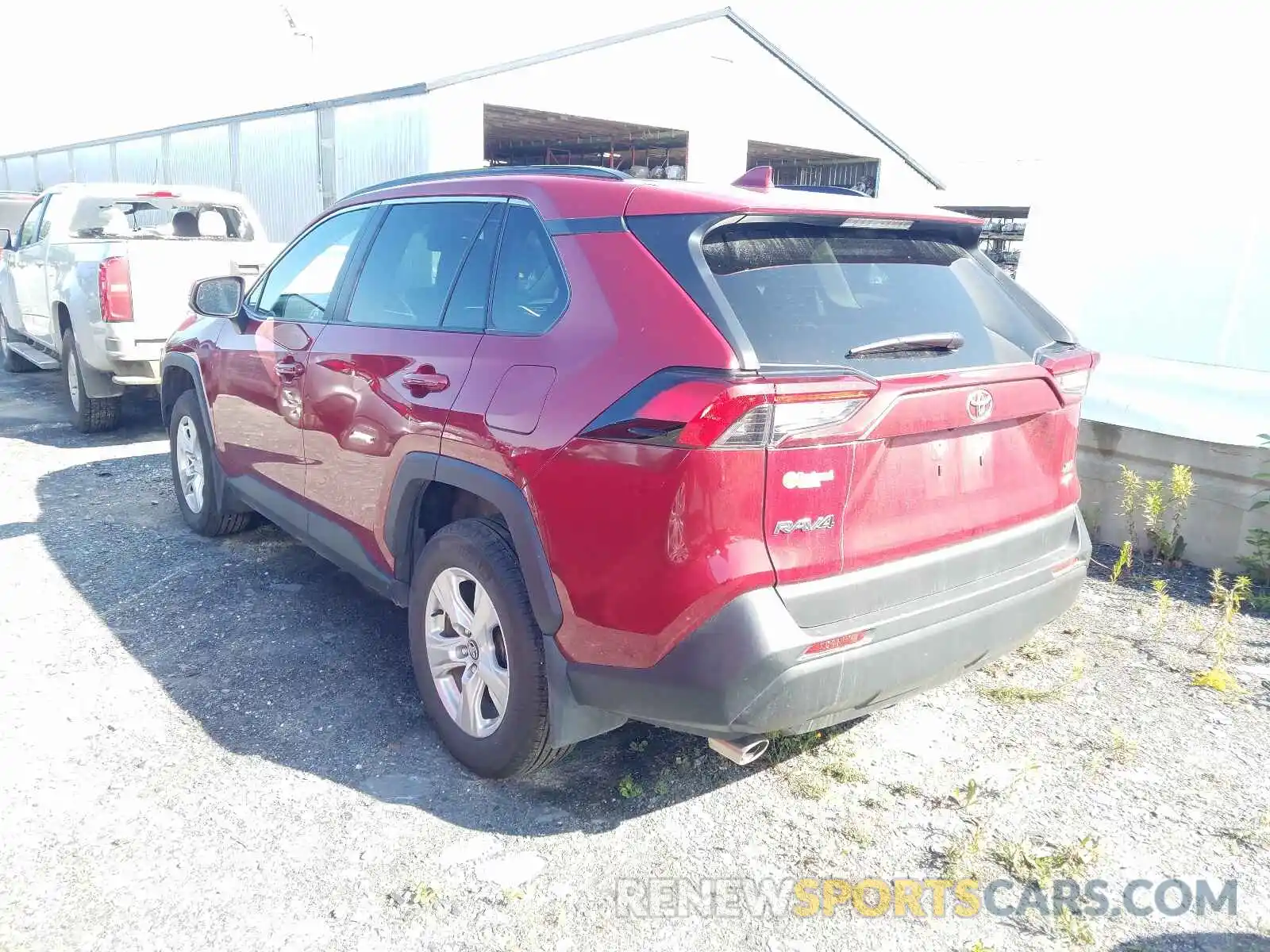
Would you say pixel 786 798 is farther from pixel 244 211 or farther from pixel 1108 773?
pixel 244 211

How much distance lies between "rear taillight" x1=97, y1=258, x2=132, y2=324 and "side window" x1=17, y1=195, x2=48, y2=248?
2541 mm

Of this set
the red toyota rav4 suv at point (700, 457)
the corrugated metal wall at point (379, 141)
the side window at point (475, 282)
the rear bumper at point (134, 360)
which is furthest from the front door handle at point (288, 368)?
the corrugated metal wall at point (379, 141)

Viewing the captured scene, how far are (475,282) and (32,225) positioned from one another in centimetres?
815

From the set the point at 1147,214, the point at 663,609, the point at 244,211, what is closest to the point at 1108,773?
the point at 663,609

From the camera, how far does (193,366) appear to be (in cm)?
501

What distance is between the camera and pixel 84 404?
25.3 ft

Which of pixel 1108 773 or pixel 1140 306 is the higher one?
pixel 1140 306

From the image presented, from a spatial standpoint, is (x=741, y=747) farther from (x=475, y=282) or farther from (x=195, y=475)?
(x=195, y=475)

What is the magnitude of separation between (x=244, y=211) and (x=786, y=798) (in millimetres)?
7876

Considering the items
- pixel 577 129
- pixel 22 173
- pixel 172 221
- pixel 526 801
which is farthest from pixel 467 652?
pixel 22 173

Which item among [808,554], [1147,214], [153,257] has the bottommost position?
[808,554]

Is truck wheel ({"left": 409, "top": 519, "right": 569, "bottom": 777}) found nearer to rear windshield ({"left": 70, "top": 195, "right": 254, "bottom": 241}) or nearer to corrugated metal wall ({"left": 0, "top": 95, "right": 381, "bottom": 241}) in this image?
rear windshield ({"left": 70, "top": 195, "right": 254, "bottom": 241})

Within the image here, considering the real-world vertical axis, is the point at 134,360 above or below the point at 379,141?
below

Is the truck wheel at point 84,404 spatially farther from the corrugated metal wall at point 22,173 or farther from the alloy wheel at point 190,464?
the corrugated metal wall at point 22,173
